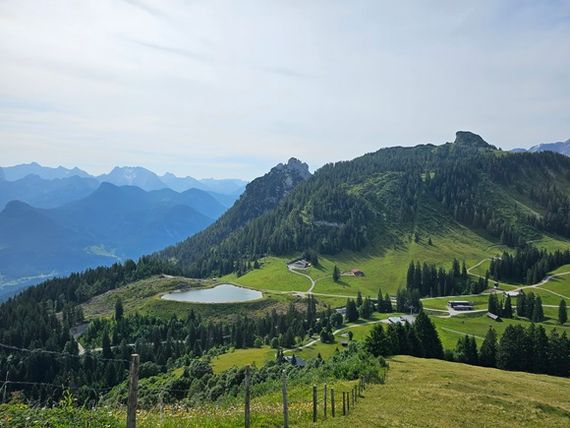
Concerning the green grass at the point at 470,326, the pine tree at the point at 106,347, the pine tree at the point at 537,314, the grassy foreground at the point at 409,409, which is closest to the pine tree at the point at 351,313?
the green grass at the point at 470,326

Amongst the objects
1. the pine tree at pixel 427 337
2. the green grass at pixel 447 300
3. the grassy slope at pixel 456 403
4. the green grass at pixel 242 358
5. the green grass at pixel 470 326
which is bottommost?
the green grass at pixel 242 358

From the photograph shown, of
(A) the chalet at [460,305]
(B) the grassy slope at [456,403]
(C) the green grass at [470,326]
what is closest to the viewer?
(B) the grassy slope at [456,403]

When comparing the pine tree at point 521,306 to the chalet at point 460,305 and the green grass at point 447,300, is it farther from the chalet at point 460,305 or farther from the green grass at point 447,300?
the chalet at point 460,305

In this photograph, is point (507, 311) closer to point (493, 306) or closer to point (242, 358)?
point (493, 306)

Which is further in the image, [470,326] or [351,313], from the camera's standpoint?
[351,313]

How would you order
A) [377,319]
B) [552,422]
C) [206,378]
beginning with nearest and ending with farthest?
1. [552,422]
2. [206,378]
3. [377,319]

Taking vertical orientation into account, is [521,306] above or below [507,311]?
above

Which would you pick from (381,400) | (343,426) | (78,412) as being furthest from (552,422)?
(78,412)

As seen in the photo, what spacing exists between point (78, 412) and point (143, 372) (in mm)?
115897

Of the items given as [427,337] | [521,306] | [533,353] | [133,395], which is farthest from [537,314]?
[133,395]

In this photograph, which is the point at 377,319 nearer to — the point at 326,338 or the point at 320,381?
the point at 326,338

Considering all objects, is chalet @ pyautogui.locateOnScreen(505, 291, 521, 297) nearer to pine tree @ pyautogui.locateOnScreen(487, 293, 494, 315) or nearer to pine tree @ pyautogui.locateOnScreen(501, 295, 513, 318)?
pine tree @ pyautogui.locateOnScreen(487, 293, 494, 315)

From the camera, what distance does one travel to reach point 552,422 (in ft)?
110

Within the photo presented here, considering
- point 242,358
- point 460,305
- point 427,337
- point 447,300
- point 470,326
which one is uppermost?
point 427,337
